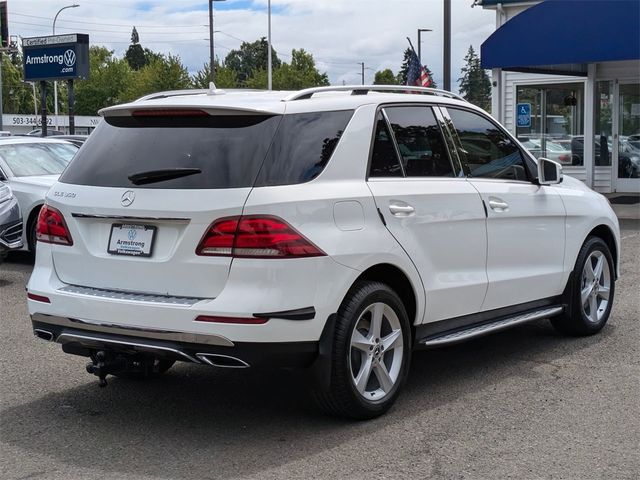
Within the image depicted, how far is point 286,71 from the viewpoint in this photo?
75.6 metres

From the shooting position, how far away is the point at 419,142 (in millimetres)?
5625

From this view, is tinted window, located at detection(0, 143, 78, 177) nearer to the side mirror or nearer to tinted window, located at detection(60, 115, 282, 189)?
tinted window, located at detection(60, 115, 282, 189)

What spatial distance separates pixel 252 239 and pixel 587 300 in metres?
3.65

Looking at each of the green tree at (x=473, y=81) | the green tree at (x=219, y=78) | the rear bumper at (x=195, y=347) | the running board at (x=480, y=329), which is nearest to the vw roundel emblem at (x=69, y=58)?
the running board at (x=480, y=329)

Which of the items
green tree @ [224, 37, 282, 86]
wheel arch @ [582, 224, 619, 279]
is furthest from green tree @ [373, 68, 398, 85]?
wheel arch @ [582, 224, 619, 279]

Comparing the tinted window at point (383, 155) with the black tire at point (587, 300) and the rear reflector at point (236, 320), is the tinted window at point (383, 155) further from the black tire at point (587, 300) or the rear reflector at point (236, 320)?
the black tire at point (587, 300)

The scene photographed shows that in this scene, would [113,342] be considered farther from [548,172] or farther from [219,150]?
[548,172]

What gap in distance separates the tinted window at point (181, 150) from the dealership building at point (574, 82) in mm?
13330

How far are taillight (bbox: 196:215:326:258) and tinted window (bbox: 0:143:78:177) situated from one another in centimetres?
796

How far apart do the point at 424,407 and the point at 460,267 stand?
0.92 meters

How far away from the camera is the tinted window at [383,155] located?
5.18m

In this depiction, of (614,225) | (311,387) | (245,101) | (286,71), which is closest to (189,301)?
(311,387)

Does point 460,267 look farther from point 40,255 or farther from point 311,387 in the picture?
point 40,255

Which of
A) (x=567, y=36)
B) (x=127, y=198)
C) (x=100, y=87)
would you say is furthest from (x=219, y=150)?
(x=100, y=87)
